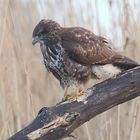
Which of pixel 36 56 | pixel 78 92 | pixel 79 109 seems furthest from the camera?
pixel 36 56

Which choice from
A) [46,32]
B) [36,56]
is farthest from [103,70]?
[36,56]

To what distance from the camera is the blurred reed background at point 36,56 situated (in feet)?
5.82

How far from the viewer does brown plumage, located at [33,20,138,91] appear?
1.46 metres

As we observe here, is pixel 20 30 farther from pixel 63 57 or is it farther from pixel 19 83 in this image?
pixel 63 57

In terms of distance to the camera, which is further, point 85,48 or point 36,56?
point 36,56

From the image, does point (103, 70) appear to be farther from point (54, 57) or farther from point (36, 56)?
point (36, 56)

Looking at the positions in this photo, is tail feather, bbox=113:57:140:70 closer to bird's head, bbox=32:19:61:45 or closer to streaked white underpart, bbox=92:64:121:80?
streaked white underpart, bbox=92:64:121:80

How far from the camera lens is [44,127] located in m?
Result: 1.16

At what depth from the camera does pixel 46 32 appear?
1.53 metres

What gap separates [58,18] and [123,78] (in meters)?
0.82

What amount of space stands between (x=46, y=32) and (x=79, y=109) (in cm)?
39

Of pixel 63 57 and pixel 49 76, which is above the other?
pixel 63 57

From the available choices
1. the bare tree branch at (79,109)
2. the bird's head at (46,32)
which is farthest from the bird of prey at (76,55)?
the bare tree branch at (79,109)

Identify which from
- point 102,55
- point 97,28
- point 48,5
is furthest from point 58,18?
point 102,55
